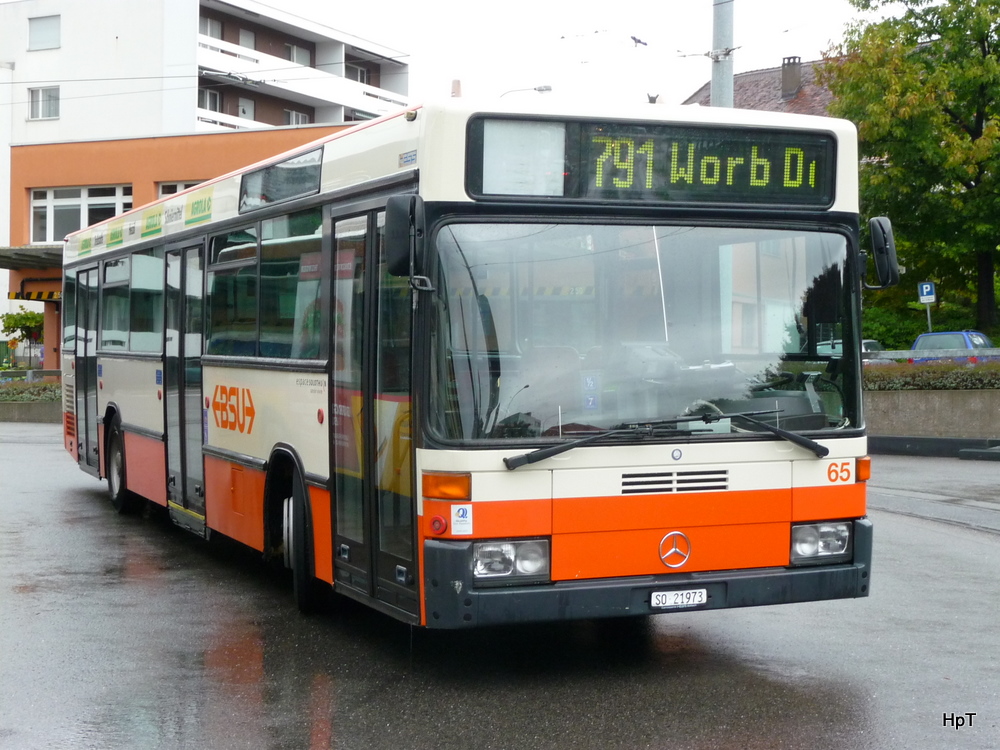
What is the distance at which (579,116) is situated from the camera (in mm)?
6656

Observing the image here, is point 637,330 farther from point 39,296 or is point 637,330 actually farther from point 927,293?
point 39,296

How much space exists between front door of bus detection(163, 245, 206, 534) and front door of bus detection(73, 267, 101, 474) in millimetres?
3264

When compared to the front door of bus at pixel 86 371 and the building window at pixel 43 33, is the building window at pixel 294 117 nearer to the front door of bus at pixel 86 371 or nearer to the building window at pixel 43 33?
the building window at pixel 43 33

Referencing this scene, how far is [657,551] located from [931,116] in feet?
89.1

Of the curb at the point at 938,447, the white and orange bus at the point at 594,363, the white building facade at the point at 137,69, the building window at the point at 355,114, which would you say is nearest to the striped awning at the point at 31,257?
the white building facade at the point at 137,69

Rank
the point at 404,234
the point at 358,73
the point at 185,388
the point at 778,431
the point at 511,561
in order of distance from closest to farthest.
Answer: the point at 404,234 → the point at 511,561 → the point at 778,431 → the point at 185,388 → the point at 358,73

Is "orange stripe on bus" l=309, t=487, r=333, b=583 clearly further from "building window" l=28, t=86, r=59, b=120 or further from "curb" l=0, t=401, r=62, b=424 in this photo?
"building window" l=28, t=86, r=59, b=120

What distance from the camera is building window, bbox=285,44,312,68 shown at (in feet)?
209

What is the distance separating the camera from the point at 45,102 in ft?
192

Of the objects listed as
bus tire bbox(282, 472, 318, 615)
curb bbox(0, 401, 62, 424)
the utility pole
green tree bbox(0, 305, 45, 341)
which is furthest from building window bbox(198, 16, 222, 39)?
bus tire bbox(282, 472, 318, 615)

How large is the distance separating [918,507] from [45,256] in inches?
1390

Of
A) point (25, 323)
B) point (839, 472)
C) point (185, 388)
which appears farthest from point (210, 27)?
point (839, 472)

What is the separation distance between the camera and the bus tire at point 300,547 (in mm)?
8188

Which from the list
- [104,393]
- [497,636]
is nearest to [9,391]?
[104,393]
